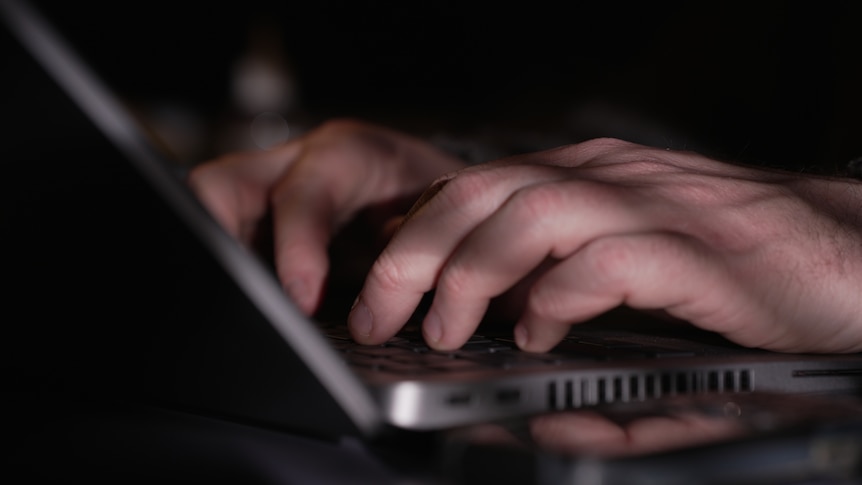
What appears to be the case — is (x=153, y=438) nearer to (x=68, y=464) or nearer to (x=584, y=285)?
(x=68, y=464)

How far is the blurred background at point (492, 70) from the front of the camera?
1703mm

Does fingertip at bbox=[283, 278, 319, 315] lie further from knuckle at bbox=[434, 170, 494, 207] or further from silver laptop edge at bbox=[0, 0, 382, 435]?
silver laptop edge at bbox=[0, 0, 382, 435]

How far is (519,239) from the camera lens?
0.47m

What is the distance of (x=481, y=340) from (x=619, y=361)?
0.44 feet

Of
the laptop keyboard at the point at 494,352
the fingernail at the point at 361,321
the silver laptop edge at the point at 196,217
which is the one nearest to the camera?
the silver laptop edge at the point at 196,217

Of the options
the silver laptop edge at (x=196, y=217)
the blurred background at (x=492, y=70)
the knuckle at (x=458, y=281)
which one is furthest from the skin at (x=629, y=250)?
the blurred background at (x=492, y=70)

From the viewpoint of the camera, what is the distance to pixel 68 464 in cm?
35

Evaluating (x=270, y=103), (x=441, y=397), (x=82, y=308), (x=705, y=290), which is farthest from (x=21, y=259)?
(x=270, y=103)

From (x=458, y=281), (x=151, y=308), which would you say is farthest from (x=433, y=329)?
(x=151, y=308)

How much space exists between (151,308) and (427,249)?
0.69 feet

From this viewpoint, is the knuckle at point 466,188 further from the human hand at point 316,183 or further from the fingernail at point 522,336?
the human hand at point 316,183

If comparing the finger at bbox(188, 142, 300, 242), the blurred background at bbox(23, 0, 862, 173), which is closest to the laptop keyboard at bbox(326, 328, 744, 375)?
the finger at bbox(188, 142, 300, 242)

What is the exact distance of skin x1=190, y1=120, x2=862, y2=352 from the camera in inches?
18.4

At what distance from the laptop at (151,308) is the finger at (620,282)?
0.05 m
